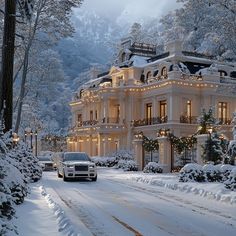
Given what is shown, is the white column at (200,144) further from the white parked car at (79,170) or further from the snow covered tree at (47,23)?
the snow covered tree at (47,23)

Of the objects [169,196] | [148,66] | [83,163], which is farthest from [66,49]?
[169,196]

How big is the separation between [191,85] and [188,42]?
2604 cm

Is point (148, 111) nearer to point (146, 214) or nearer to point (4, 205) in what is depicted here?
point (146, 214)

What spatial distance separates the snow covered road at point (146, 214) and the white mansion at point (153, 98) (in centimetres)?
3056

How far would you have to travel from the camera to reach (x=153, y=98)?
167 ft

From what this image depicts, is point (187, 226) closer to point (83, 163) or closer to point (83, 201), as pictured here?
point (83, 201)

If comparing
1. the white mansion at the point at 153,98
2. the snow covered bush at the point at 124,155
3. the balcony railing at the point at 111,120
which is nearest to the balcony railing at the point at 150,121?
the white mansion at the point at 153,98

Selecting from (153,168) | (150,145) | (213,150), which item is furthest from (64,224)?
(150,145)

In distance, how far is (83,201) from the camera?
50.9ft

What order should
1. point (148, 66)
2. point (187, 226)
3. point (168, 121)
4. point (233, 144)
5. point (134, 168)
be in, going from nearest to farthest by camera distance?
point (187, 226) → point (233, 144) → point (134, 168) → point (168, 121) → point (148, 66)

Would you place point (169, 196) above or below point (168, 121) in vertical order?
below

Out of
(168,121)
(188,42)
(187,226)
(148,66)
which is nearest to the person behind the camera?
(187,226)

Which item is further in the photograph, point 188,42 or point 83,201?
point 188,42

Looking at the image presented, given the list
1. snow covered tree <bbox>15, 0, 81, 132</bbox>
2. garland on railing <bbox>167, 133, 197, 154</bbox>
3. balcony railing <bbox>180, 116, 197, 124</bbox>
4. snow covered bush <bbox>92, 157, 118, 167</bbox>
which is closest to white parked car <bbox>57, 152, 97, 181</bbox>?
snow covered tree <bbox>15, 0, 81, 132</bbox>
